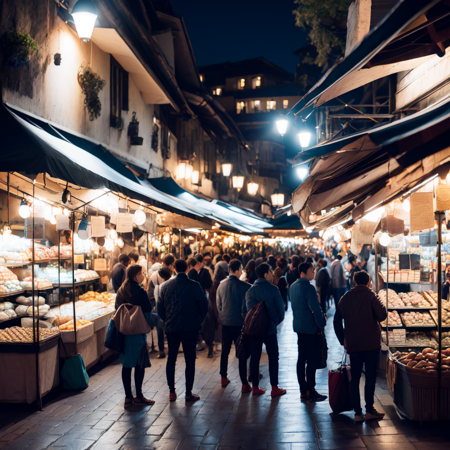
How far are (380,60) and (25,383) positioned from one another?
6.37 meters

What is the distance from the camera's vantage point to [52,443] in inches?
220

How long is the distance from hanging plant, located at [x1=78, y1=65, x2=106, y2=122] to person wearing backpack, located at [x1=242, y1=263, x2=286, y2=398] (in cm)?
616

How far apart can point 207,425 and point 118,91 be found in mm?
9971

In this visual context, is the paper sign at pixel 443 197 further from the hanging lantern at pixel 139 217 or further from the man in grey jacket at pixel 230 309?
the hanging lantern at pixel 139 217

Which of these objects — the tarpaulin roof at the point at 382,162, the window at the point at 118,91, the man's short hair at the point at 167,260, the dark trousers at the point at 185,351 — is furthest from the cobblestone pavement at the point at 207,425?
the window at the point at 118,91

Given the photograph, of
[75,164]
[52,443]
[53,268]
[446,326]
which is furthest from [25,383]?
[446,326]

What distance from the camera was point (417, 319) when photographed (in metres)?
8.63

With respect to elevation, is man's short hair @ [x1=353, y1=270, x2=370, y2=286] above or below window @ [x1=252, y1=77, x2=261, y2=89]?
below

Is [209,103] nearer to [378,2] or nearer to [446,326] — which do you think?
[378,2]

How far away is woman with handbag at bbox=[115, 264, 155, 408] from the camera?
6.99 m

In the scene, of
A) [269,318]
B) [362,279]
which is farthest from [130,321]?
[362,279]

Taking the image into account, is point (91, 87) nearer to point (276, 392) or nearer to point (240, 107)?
point (276, 392)

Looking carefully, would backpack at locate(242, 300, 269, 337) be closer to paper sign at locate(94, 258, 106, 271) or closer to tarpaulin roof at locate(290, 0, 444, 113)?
tarpaulin roof at locate(290, 0, 444, 113)

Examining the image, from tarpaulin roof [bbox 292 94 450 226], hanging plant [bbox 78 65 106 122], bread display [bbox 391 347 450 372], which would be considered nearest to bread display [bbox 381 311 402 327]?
bread display [bbox 391 347 450 372]
